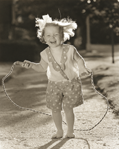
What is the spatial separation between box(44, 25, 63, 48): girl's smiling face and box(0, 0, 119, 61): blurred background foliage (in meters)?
7.37

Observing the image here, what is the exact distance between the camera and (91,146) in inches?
161

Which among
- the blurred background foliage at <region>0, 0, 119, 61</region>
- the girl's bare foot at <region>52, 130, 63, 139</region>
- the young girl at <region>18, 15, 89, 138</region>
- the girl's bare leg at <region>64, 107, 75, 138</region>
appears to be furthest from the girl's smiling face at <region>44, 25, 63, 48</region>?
the blurred background foliage at <region>0, 0, 119, 61</region>

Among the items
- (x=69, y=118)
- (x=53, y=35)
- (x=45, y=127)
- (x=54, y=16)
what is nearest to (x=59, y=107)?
(x=69, y=118)

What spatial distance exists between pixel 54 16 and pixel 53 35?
695 inches

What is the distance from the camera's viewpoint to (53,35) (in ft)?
14.5

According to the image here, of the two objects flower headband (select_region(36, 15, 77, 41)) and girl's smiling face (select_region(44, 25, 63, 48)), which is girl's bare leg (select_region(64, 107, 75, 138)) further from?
flower headband (select_region(36, 15, 77, 41))

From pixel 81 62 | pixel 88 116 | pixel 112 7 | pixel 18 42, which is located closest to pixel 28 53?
pixel 18 42

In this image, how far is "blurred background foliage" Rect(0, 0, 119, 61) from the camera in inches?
630

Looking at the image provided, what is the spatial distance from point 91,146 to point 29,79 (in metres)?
7.09

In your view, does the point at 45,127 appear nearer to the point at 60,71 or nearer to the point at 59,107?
the point at 59,107

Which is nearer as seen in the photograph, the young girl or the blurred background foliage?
the young girl

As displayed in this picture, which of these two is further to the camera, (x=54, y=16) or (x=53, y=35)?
(x=54, y=16)

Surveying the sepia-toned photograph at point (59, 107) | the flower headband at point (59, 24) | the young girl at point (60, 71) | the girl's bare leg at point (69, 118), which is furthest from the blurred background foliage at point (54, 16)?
the girl's bare leg at point (69, 118)

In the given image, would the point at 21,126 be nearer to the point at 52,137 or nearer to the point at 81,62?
the point at 52,137
